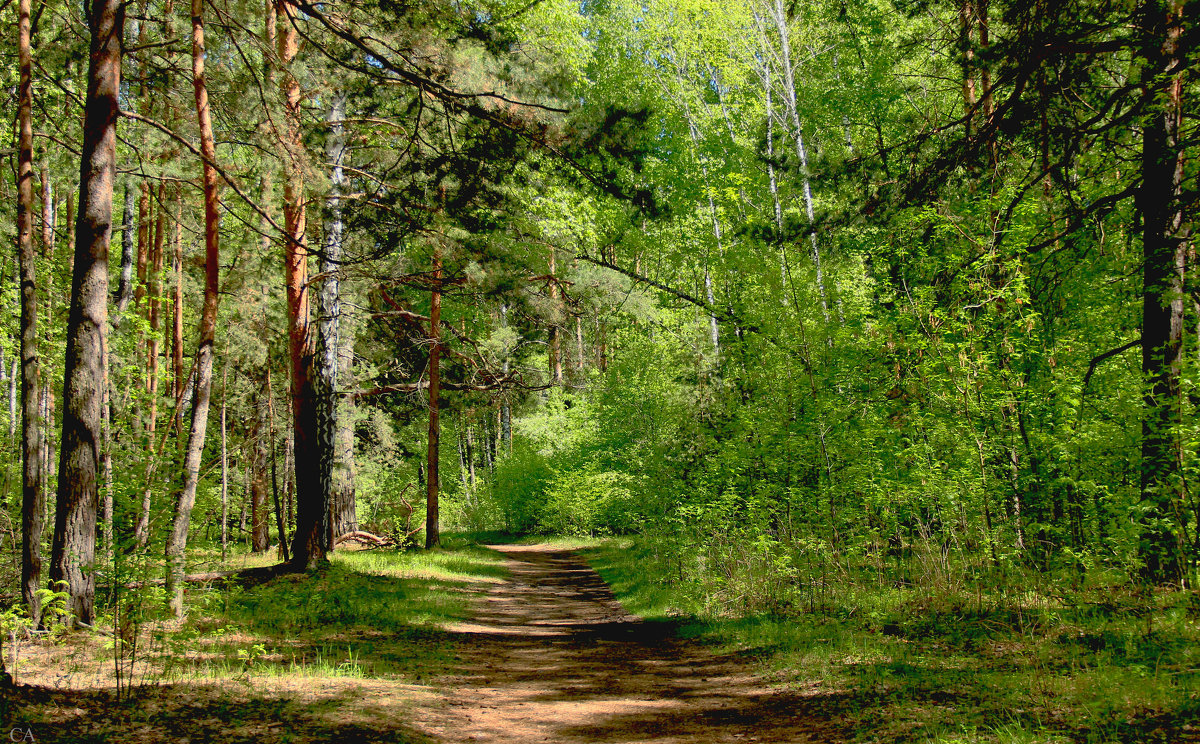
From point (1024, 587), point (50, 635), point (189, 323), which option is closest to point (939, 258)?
point (1024, 587)

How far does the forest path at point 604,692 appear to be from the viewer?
4.87 meters

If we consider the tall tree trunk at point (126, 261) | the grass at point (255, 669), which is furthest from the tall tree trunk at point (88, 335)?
the tall tree trunk at point (126, 261)

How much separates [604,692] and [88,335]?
5.72 metres

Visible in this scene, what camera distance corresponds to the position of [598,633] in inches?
365

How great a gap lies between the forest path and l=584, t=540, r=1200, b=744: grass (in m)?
0.39

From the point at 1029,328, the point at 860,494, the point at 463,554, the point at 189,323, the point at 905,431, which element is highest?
the point at 189,323

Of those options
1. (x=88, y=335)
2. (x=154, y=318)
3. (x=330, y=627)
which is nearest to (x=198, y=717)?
(x=88, y=335)

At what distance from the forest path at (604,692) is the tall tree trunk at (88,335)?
361 cm

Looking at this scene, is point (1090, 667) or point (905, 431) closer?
point (1090, 667)

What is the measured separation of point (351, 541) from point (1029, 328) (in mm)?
15871

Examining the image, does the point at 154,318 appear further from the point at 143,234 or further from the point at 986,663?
the point at 986,663

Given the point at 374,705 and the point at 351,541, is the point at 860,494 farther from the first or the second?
the point at 351,541

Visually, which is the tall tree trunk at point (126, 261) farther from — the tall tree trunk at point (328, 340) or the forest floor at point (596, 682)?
the forest floor at point (596, 682)

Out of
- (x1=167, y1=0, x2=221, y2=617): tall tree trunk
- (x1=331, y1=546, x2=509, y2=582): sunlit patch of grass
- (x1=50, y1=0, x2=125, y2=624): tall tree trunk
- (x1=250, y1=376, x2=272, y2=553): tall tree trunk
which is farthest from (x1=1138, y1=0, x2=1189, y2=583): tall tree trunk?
(x1=250, y1=376, x2=272, y2=553): tall tree trunk
